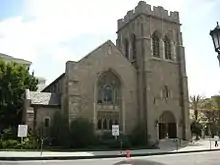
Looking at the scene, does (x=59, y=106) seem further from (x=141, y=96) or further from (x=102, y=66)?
(x=141, y=96)

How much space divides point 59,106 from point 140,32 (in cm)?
1537

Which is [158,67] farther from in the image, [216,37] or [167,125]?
[216,37]

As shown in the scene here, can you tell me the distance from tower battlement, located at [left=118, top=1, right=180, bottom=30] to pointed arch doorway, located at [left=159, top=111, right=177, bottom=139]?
561 inches

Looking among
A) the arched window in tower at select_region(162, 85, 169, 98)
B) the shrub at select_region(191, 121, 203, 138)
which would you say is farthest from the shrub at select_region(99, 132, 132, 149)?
the shrub at select_region(191, 121, 203, 138)

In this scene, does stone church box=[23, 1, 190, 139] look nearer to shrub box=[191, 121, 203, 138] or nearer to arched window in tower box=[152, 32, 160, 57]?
arched window in tower box=[152, 32, 160, 57]

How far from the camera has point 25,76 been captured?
4322 centimetres

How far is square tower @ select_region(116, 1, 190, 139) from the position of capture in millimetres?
41281

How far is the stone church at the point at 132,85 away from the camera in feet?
121

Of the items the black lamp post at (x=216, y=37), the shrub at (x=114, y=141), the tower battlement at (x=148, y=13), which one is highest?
the tower battlement at (x=148, y=13)

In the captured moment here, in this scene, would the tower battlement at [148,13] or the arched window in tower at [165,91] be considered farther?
the tower battlement at [148,13]

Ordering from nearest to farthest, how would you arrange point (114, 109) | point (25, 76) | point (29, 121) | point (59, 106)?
point (29, 121) → point (59, 106) → point (114, 109) → point (25, 76)

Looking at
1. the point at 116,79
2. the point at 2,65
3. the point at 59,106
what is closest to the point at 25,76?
the point at 2,65

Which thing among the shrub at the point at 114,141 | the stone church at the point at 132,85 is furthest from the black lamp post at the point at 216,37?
the stone church at the point at 132,85

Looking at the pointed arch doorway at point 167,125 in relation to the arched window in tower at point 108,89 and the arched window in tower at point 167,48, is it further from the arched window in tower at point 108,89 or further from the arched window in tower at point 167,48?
the arched window in tower at point 167,48
